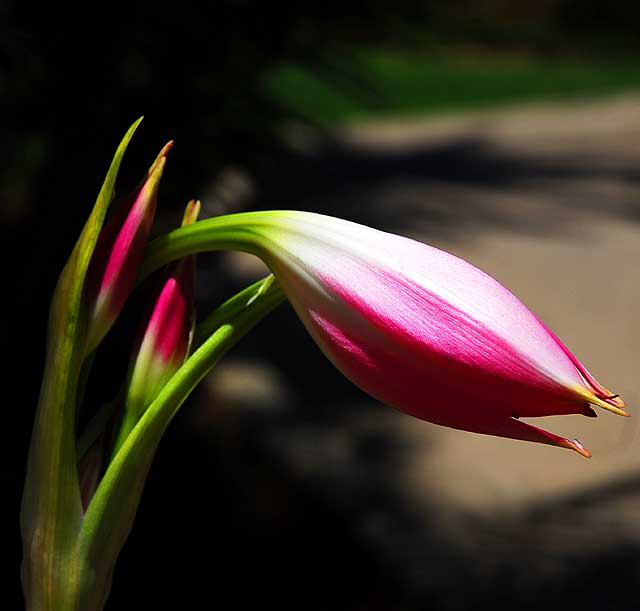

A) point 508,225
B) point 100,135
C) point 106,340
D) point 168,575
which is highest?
point 508,225

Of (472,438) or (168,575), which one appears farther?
(472,438)

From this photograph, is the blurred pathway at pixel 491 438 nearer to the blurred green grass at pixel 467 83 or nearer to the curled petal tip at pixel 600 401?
the curled petal tip at pixel 600 401

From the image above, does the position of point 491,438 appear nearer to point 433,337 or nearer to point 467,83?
point 433,337

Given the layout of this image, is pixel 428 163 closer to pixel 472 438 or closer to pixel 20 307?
pixel 472 438

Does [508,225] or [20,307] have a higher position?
[508,225]

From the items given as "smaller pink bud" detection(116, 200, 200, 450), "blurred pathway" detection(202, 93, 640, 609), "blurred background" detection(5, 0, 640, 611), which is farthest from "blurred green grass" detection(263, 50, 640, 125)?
"smaller pink bud" detection(116, 200, 200, 450)

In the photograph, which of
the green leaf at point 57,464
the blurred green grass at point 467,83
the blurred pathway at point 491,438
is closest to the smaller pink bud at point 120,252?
the green leaf at point 57,464

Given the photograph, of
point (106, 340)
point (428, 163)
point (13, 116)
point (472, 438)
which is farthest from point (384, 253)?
point (428, 163)
